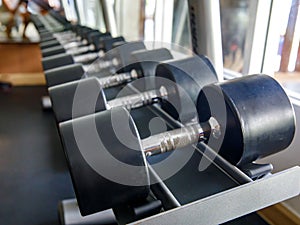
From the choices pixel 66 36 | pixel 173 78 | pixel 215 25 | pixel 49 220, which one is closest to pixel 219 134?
pixel 173 78

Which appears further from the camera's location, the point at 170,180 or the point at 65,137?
the point at 170,180

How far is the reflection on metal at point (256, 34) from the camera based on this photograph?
5.17ft

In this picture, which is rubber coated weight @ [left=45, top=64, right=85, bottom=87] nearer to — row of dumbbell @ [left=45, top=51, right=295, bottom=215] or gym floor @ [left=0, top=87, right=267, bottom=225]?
row of dumbbell @ [left=45, top=51, right=295, bottom=215]

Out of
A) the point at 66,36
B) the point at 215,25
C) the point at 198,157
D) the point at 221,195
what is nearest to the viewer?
the point at 221,195

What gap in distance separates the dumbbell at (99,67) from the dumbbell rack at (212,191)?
1.49 feet

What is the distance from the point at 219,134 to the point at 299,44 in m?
1.04

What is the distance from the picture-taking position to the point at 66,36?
2828 millimetres

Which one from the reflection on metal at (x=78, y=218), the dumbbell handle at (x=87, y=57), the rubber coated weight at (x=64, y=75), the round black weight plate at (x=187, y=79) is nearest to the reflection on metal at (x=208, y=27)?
the round black weight plate at (x=187, y=79)

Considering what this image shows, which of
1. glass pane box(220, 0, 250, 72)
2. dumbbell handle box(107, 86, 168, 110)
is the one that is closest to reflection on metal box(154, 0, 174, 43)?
glass pane box(220, 0, 250, 72)

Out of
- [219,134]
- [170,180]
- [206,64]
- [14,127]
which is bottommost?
[14,127]

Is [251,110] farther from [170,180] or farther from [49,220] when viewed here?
[49,220]

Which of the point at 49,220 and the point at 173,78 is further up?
the point at 173,78

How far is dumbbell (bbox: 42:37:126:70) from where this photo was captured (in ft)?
5.08

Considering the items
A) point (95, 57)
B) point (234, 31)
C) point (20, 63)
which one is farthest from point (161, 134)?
point (20, 63)
